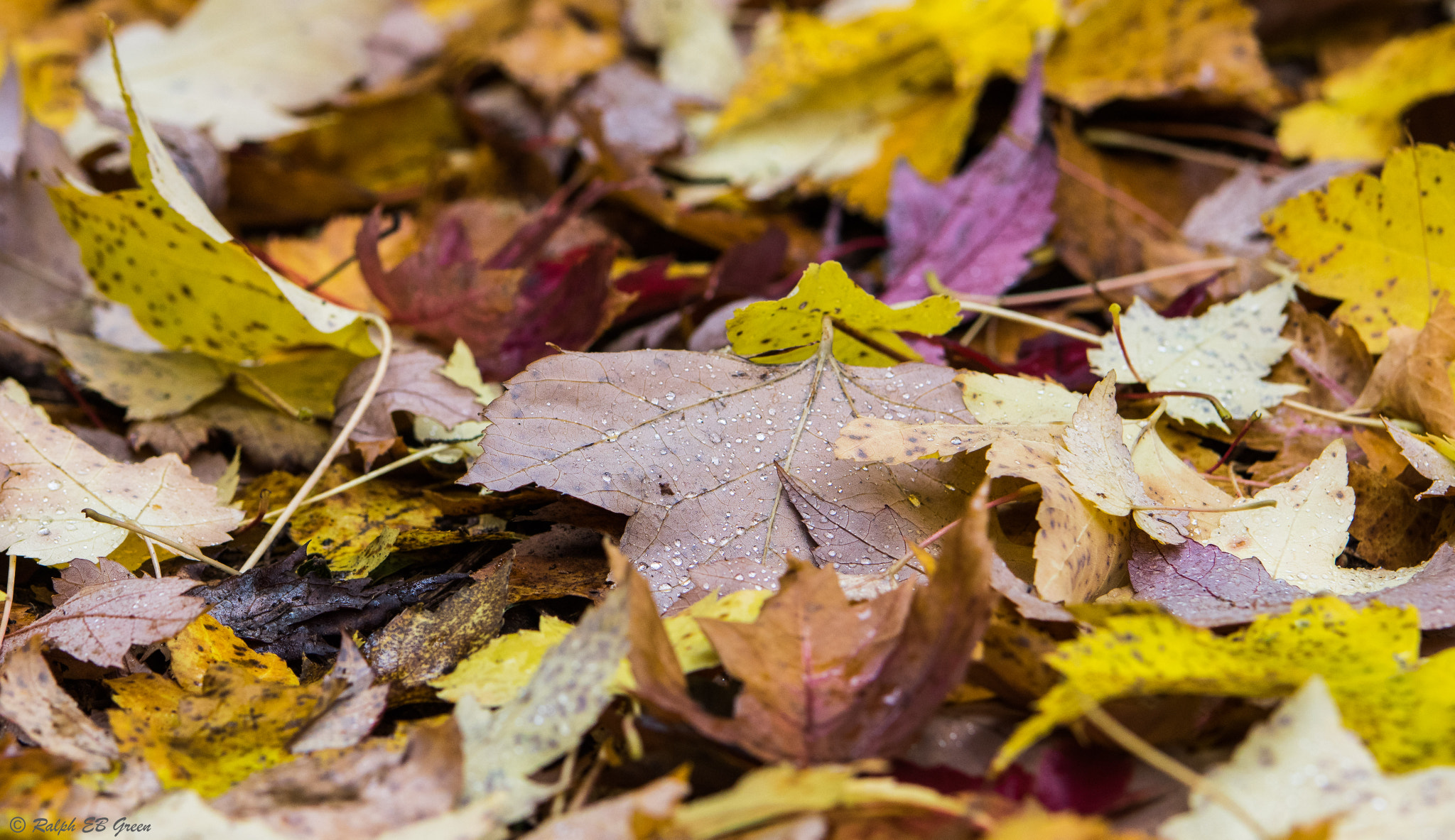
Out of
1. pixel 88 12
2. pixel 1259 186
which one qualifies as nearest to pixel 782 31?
pixel 1259 186

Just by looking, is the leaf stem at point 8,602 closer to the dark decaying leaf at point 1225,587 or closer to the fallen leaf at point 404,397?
the fallen leaf at point 404,397

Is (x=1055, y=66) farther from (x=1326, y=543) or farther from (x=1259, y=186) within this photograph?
(x=1326, y=543)

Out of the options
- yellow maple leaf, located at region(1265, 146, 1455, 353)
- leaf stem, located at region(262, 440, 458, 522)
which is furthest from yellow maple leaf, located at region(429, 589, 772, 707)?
yellow maple leaf, located at region(1265, 146, 1455, 353)

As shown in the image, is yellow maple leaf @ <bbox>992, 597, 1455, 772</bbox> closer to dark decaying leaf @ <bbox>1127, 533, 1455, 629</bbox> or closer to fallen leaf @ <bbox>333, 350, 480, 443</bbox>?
dark decaying leaf @ <bbox>1127, 533, 1455, 629</bbox>

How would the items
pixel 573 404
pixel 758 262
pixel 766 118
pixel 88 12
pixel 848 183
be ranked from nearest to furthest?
pixel 573 404 < pixel 758 262 < pixel 848 183 < pixel 766 118 < pixel 88 12

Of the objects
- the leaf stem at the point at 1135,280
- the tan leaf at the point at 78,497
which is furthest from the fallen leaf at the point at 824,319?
the tan leaf at the point at 78,497

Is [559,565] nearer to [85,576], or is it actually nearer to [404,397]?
[404,397]

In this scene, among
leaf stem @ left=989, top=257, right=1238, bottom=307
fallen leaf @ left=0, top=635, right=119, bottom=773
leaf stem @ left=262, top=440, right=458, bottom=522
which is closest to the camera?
fallen leaf @ left=0, top=635, right=119, bottom=773
